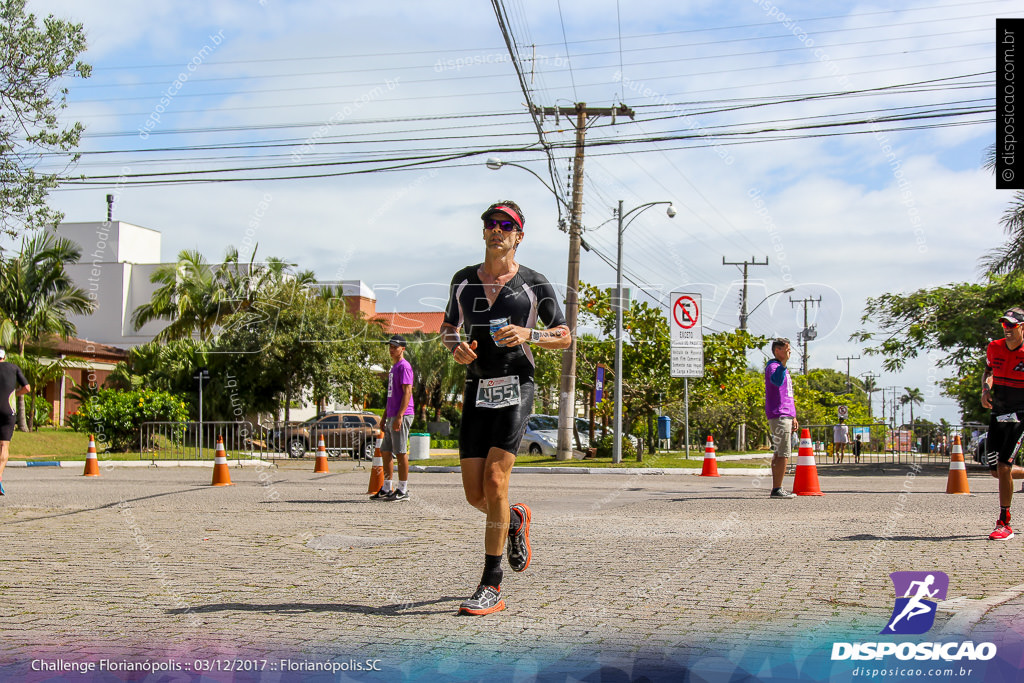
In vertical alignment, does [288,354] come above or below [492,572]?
above

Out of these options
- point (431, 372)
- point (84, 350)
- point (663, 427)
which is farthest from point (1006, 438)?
point (431, 372)

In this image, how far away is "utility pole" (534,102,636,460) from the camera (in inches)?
941

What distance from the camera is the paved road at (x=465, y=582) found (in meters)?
4.24

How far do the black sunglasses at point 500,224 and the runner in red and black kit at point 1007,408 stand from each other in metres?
4.55

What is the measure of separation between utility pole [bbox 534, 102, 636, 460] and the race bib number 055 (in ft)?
60.5

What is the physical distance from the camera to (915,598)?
501 centimetres

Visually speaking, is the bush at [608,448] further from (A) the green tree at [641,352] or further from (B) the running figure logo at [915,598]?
(B) the running figure logo at [915,598]

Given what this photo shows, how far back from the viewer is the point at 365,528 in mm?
8695

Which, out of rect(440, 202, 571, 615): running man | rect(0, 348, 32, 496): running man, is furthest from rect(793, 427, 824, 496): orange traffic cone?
rect(0, 348, 32, 496): running man

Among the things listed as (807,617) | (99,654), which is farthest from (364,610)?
(807,617)

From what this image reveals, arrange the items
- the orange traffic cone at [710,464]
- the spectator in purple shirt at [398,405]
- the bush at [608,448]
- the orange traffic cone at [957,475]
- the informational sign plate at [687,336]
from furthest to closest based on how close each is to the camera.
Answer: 1. the bush at [608,448]
2. the informational sign plate at [687,336]
3. the orange traffic cone at [710,464]
4. the orange traffic cone at [957,475]
5. the spectator in purple shirt at [398,405]

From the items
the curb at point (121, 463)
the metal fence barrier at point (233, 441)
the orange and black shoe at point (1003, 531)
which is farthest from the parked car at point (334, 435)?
the orange and black shoe at point (1003, 531)

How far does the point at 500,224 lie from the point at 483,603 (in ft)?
6.78

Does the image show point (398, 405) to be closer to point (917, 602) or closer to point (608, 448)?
point (917, 602)
